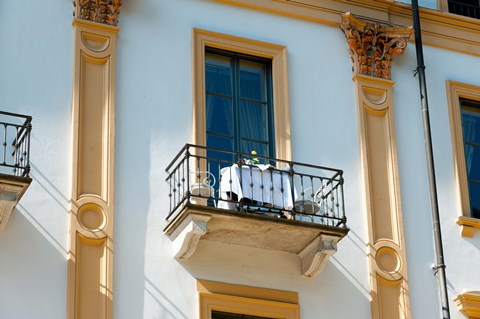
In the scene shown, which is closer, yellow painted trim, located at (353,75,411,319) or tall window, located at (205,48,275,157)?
yellow painted trim, located at (353,75,411,319)

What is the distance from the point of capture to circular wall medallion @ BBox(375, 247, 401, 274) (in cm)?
1959

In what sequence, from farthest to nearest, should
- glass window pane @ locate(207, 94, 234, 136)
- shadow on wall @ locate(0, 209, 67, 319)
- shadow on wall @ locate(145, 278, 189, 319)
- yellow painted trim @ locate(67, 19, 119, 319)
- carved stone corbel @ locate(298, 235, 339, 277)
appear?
1. glass window pane @ locate(207, 94, 234, 136)
2. carved stone corbel @ locate(298, 235, 339, 277)
3. shadow on wall @ locate(145, 278, 189, 319)
4. yellow painted trim @ locate(67, 19, 119, 319)
5. shadow on wall @ locate(0, 209, 67, 319)

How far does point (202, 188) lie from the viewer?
715 inches

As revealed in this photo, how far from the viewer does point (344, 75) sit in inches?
822

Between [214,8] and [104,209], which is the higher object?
[214,8]

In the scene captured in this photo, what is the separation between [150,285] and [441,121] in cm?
588

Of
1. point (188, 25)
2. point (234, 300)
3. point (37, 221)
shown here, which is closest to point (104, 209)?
point (37, 221)

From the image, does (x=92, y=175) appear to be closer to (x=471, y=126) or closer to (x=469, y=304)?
(x=469, y=304)

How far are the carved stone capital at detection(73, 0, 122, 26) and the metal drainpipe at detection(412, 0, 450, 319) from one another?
4.92 m

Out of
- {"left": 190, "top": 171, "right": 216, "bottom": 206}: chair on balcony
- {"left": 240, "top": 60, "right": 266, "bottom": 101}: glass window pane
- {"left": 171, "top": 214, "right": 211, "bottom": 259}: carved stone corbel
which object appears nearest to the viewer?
{"left": 171, "top": 214, "right": 211, "bottom": 259}: carved stone corbel

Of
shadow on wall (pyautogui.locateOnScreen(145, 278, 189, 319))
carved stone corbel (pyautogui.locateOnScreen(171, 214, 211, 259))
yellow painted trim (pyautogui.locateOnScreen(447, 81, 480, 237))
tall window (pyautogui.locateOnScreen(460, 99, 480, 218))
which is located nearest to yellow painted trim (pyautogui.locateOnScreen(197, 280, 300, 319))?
shadow on wall (pyautogui.locateOnScreen(145, 278, 189, 319))

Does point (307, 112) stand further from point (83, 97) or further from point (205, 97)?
point (83, 97)

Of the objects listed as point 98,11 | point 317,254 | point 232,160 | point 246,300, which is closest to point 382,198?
point 317,254

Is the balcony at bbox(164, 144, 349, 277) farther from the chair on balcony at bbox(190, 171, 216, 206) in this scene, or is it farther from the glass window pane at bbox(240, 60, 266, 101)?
the glass window pane at bbox(240, 60, 266, 101)
